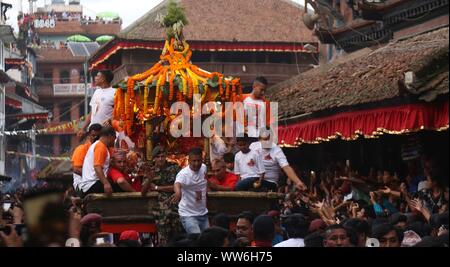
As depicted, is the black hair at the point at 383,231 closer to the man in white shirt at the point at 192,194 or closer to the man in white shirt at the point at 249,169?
the man in white shirt at the point at 192,194

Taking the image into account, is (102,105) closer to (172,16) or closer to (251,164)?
(172,16)

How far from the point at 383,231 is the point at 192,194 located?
3637mm

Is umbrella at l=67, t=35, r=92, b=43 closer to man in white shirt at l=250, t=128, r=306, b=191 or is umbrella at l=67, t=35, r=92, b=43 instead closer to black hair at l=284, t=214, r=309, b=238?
man in white shirt at l=250, t=128, r=306, b=191

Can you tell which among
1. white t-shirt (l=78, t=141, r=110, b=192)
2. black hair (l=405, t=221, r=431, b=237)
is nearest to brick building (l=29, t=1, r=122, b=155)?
white t-shirt (l=78, t=141, r=110, b=192)

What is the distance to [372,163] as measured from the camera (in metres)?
23.7

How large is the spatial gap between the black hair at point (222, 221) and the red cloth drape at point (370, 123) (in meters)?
3.20

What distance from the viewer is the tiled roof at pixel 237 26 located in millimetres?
47250

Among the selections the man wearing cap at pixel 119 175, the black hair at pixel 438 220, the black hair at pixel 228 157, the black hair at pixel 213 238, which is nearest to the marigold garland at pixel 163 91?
the black hair at pixel 228 157

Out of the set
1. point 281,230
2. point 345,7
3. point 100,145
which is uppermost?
point 345,7

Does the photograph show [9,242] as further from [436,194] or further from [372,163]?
[372,163]

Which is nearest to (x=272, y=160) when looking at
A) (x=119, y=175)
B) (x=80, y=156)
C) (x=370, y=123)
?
(x=119, y=175)
